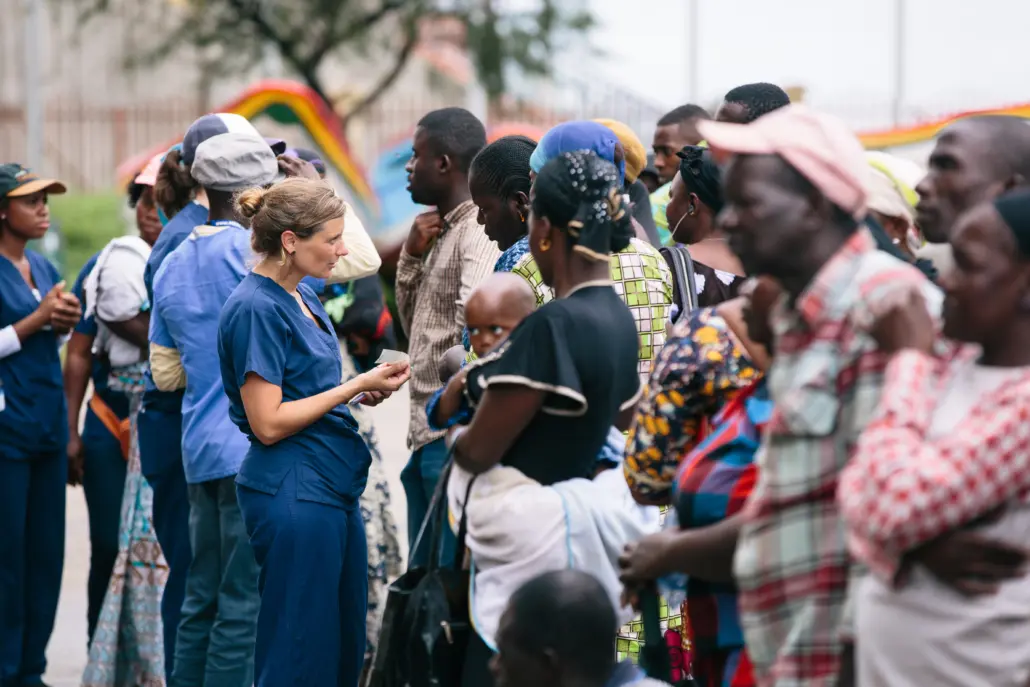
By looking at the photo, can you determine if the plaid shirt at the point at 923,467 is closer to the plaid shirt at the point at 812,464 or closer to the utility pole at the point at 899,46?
the plaid shirt at the point at 812,464

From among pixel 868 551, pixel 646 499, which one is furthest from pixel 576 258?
pixel 868 551

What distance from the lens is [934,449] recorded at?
2.49 metres

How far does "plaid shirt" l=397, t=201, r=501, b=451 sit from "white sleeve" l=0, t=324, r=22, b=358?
72.7 inches

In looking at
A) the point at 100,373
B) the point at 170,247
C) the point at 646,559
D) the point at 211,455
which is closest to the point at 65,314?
the point at 100,373

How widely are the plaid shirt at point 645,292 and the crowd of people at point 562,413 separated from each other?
1cm

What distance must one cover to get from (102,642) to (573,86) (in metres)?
17.9

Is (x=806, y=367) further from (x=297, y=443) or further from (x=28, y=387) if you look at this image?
(x=28, y=387)

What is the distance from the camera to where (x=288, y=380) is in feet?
16.3

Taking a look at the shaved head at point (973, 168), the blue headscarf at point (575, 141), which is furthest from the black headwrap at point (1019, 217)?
the blue headscarf at point (575, 141)

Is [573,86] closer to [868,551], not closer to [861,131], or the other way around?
[861,131]

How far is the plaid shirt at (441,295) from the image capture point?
593 centimetres

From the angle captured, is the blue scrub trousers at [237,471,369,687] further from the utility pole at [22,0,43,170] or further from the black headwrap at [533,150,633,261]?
the utility pole at [22,0,43,170]

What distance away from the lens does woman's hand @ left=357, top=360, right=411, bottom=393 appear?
4.92 m

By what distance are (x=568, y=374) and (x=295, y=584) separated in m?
1.65
